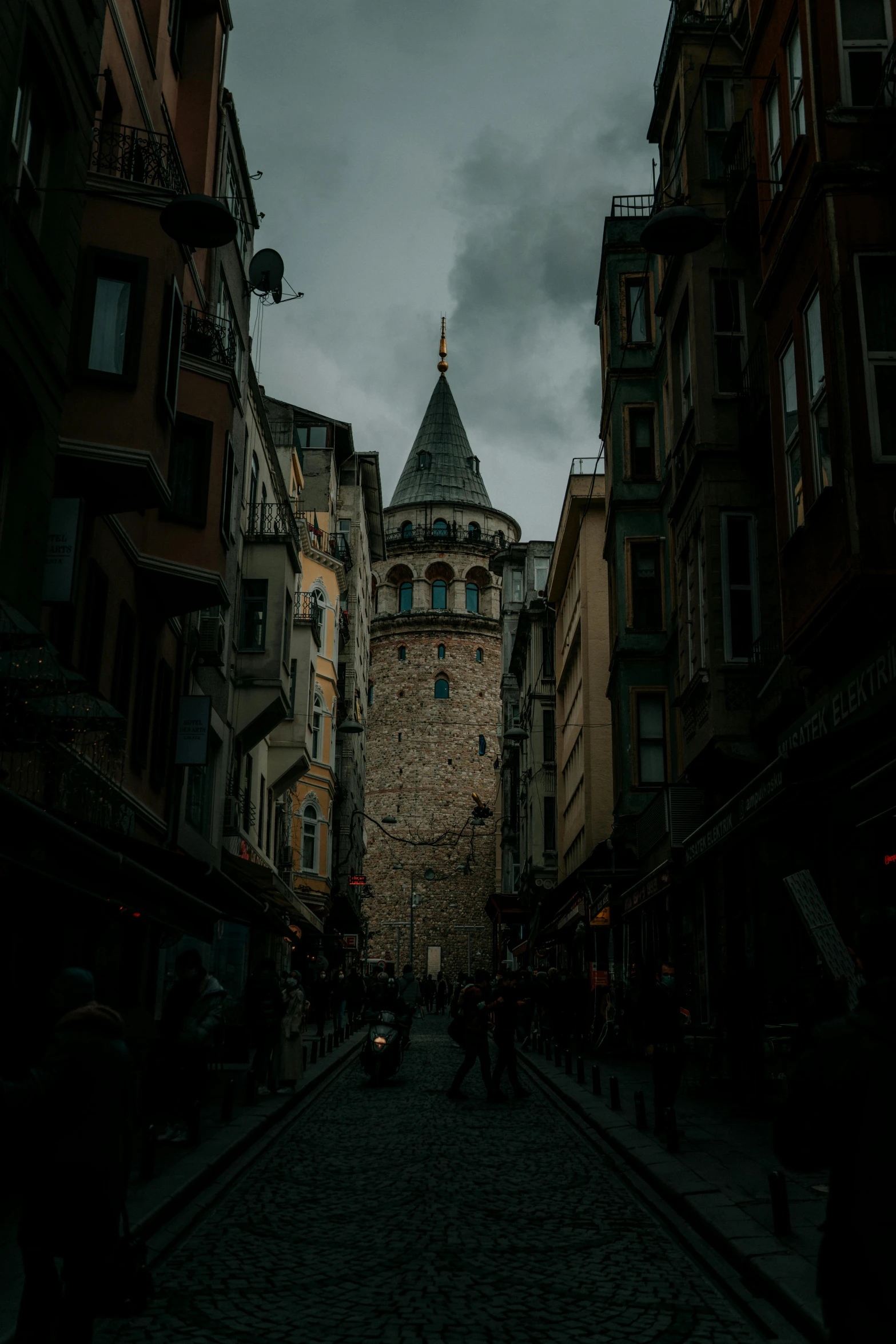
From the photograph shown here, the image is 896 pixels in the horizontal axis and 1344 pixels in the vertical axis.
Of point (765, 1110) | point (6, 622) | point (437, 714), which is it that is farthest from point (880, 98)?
point (437, 714)

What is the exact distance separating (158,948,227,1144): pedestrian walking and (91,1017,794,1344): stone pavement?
0.89 metres

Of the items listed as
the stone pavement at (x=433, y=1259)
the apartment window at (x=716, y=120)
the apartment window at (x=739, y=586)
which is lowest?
the stone pavement at (x=433, y=1259)

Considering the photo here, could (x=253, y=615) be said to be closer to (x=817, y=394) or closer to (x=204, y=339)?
(x=204, y=339)

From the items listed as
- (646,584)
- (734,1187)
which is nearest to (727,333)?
(646,584)

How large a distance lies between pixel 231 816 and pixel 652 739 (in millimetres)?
8390

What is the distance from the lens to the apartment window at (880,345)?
10.8 meters

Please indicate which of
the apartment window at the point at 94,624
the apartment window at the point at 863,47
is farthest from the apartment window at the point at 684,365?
the apartment window at the point at 94,624

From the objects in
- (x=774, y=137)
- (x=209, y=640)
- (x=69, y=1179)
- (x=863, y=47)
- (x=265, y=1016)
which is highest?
(x=774, y=137)

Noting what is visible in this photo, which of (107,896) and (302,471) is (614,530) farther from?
(302,471)

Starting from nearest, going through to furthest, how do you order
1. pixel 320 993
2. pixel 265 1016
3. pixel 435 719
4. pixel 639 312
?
pixel 265 1016, pixel 639 312, pixel 320 993, pixel 435 719

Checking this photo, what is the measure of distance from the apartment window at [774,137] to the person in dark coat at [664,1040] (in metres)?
8.18

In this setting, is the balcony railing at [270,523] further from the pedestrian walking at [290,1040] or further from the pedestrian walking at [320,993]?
the pedestrian walking at [290,1040]

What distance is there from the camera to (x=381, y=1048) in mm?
18016

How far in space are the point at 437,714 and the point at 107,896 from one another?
64.6 metres
